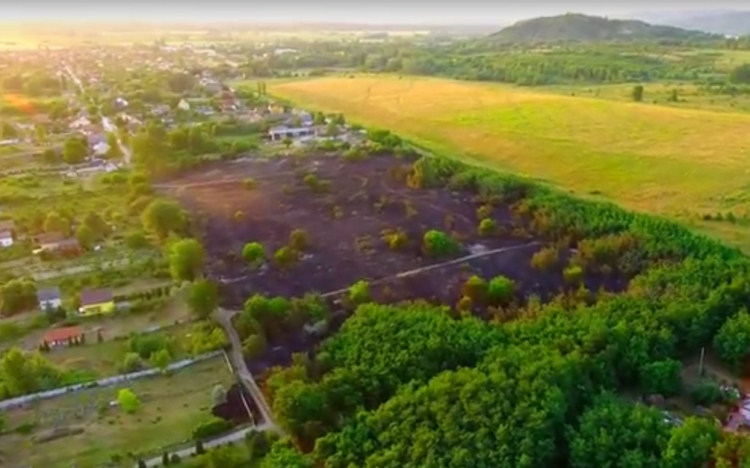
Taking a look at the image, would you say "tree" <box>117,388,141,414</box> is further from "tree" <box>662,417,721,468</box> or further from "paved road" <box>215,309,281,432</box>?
"tree" <box>662,417,721,468</box>

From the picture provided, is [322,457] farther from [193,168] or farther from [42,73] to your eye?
[42,73]

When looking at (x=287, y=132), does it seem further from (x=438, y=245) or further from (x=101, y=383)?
(x=101, y=383)

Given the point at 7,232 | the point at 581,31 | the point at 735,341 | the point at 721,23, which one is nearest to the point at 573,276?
the point at 735,341

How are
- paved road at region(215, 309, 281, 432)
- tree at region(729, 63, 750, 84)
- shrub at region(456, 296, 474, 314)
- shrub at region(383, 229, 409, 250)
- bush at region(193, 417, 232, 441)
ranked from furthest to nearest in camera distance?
tree at region(729, 63, 750, 84)
shrub at region(383, 229, 409, 250)
shrub at region(456, 296, 474, 314)
paved road at region(215, 309, 281, 432)
bush at region(193, 417, 232, 441)

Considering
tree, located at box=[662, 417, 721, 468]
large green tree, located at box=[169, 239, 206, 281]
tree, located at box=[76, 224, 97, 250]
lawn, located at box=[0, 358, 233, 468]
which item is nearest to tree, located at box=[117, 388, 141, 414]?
lawn, located at box=[0, 358, 233, 468]

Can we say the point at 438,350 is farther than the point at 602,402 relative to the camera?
Yes

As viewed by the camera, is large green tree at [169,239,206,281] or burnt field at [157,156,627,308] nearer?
large green tree at [169,239,206,281]

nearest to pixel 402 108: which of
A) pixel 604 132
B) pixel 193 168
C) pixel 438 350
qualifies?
pixel 604 132
